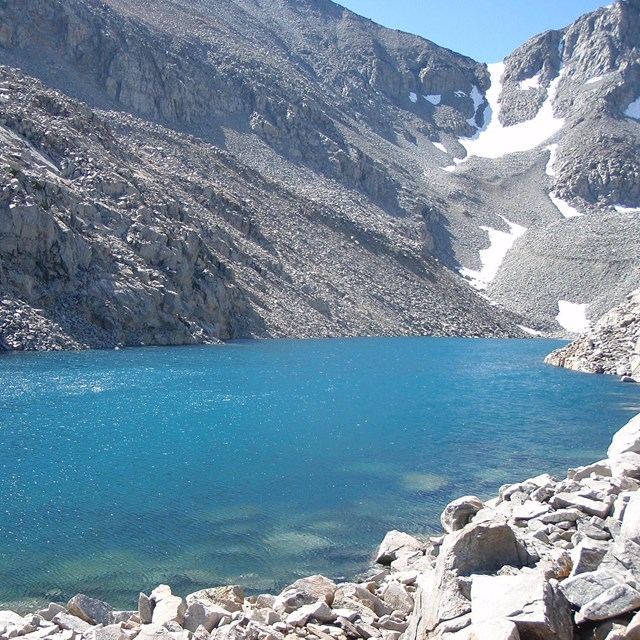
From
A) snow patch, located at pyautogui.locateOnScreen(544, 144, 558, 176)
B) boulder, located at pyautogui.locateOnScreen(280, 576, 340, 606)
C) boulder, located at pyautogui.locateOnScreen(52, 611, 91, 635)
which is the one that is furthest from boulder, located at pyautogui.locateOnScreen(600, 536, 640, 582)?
snow patch, located at pyautogui.locateOnScreen(544, 144, 558, 176)

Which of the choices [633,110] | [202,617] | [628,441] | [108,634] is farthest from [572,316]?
[108,634]

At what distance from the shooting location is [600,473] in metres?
13.2

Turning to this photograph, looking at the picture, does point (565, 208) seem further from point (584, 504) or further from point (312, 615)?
point (312, 615)

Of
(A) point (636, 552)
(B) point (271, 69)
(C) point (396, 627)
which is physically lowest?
(C) point (396, 627)

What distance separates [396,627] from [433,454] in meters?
12.6

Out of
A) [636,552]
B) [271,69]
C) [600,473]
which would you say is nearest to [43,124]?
[600,473]

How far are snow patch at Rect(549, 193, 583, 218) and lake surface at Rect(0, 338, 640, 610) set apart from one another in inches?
3233

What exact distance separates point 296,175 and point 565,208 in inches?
2060

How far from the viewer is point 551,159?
128500 mm

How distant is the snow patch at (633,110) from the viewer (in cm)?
13388

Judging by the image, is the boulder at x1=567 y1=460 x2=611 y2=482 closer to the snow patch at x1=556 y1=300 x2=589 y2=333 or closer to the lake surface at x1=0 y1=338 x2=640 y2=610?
the lake surface at x1=0 y1=338 x2=640 y2=610

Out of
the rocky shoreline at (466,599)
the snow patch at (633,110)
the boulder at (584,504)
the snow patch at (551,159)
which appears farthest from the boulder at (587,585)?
the snow patch at (633,110)

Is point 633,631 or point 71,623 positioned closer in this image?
point 633,631

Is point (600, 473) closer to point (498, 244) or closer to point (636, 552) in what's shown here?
point (636, 552)
